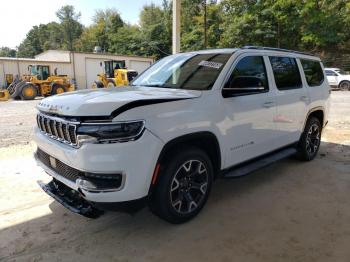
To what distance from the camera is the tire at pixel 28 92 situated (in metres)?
20.8

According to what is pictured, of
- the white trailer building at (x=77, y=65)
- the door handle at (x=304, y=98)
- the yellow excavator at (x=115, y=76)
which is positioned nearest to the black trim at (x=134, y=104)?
the door handle at (x=304, y=98)

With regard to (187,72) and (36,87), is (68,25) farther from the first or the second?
(187,72)

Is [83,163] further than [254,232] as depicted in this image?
No

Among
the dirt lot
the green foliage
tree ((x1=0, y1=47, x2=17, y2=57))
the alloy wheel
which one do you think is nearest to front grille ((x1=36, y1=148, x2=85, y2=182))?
the dirt lot

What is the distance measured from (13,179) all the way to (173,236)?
117 inches

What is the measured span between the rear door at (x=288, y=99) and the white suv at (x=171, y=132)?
0.02 metres

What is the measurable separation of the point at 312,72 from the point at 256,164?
8.16ft

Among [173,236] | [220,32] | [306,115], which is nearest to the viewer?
[173,236]

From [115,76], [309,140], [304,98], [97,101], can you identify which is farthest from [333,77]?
[97,101]

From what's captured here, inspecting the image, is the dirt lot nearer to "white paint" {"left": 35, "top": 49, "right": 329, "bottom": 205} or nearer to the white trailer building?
"white paint" {"left": 35, "top": 49, "right": 329, "bottom": 205}

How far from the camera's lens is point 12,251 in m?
3.25

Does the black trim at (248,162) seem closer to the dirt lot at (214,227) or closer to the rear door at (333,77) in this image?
the dirt lot at (214,227)

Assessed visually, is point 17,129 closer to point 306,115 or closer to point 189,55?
point 189,55

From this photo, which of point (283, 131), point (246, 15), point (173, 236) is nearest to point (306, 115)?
point (283, 131)
